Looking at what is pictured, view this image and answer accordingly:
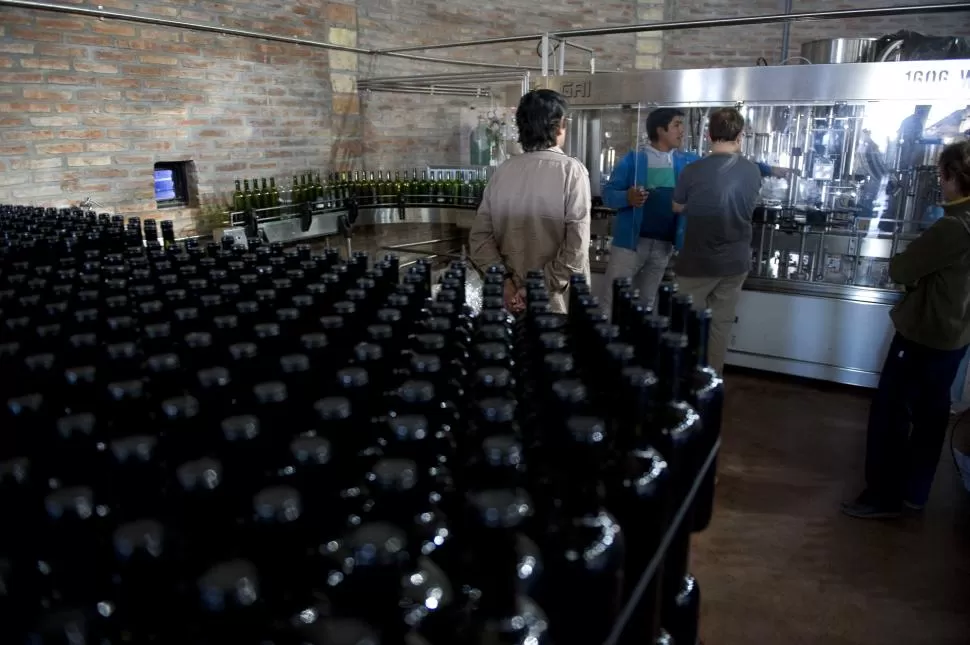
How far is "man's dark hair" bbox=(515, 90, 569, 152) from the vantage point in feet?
6.56

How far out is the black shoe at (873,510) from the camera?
220 centimetres

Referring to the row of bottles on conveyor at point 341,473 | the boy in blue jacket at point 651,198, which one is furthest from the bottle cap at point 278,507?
the boy in blue jacket at point 651,198

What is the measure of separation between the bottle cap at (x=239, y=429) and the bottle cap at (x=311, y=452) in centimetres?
4

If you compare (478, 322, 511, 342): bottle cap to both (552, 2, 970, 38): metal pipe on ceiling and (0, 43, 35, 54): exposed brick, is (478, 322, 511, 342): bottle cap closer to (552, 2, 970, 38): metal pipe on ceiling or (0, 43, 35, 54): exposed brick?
(552, 2, 970, 38): metal pipe on ceiling

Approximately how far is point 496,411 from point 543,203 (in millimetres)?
1574

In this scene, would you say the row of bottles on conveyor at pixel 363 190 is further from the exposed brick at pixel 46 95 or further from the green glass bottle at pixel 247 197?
the exposed brick at pixel 46 95

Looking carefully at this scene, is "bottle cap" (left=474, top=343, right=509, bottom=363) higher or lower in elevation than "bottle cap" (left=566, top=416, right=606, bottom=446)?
higher

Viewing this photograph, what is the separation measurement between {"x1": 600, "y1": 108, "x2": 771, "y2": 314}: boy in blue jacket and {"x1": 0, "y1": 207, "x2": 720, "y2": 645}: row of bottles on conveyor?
2.41 meters

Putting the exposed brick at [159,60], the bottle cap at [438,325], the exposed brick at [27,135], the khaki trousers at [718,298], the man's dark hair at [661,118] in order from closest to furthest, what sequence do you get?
the bottle cap at [438,325] → the khaki trousers at [718,298] → the man's dark hair at [661,118] → the exposed brick at [27,135] → the exposed brick at [159,60]

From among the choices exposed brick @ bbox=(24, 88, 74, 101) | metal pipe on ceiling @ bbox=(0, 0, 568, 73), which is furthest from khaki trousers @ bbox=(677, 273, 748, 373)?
exposed brick @ bbox=(24, 88, 74, 101)

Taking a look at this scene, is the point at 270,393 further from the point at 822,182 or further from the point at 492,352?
the point at 822,182

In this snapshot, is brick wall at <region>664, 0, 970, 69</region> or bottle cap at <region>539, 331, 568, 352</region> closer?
bottle cap at <region>539, 331, 568, 352</region>

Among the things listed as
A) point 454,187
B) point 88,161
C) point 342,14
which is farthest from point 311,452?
point 342,14

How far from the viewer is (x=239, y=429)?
18.7 inches
